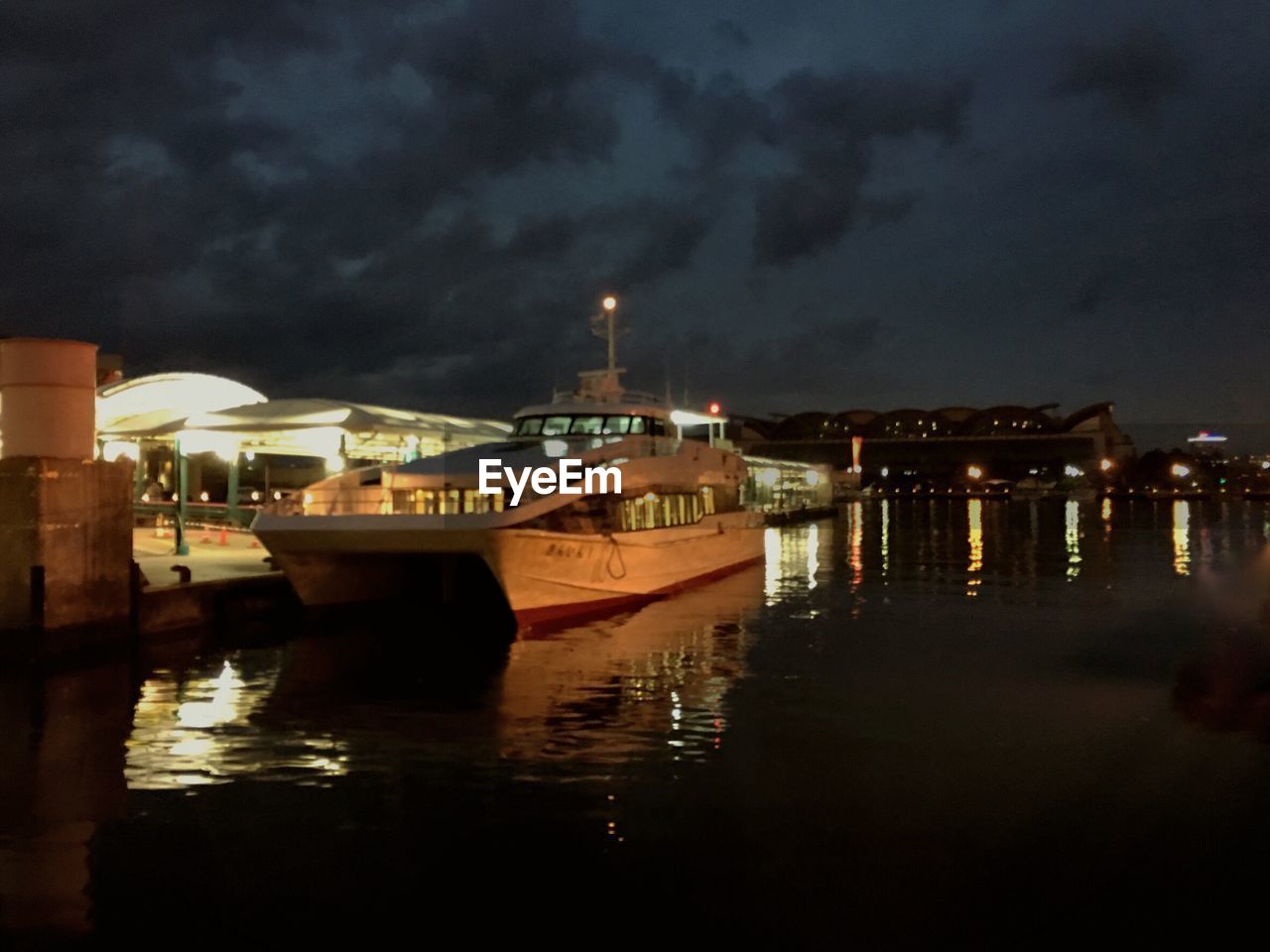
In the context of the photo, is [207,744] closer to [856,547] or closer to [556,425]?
[556,425]

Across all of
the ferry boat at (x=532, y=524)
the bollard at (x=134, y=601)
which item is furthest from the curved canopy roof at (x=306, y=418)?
the bollard at (x=134, y=601)

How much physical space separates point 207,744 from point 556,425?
559 inches

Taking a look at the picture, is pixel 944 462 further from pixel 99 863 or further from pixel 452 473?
pixel 99 863

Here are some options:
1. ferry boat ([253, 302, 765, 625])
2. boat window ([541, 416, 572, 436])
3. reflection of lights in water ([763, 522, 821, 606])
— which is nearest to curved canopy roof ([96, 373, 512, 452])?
boat window ([541, 416, 572, 436])

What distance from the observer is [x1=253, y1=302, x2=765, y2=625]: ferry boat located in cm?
1908

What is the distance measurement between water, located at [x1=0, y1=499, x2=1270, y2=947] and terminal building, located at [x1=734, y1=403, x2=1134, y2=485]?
116m

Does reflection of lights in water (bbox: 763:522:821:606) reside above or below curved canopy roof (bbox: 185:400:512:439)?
below

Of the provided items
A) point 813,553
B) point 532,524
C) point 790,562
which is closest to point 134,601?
point 532,524

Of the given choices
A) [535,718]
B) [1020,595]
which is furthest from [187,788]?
[1020,595]

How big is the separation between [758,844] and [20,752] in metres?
7.88

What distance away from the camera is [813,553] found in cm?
4234

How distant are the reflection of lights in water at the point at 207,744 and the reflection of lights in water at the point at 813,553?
1728cm

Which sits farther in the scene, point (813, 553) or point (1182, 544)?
point (1182, 544)

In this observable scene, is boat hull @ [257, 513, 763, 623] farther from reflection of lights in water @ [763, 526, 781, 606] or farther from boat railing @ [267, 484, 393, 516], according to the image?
reflection of lights in water @ [763, 526, 781, 606]
